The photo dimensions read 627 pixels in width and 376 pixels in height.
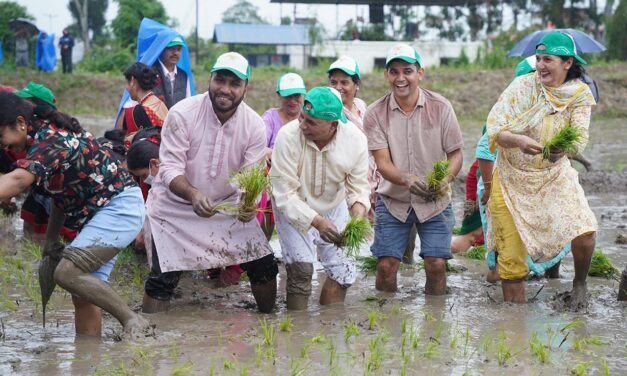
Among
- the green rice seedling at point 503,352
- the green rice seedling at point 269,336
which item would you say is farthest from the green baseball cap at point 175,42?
the green rice seedling at point 503,352

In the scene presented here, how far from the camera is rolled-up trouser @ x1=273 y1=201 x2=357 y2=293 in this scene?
6355 millimetres

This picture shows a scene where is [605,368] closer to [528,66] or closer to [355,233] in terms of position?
[355,233]

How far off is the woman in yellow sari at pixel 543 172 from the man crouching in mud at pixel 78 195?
98.8 inches

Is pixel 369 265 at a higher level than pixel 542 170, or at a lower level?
lower

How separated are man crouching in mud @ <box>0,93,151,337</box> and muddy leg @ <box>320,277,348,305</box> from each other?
58.2 inches

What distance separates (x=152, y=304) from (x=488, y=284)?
276 centimetres

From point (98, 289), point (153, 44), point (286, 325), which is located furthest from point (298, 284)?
point (153, 44)

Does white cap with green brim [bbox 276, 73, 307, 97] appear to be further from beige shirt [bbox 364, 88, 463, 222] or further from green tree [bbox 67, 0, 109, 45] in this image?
green tree [bbox 67, 0, 109, 45]

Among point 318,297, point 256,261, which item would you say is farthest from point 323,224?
point 318,297

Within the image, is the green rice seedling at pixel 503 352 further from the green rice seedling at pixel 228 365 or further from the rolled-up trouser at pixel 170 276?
the rolled-up trouser at pixel 170 276

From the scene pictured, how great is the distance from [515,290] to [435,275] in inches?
24.4

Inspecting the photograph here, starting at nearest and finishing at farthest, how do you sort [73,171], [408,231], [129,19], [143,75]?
1. [73,171]
2. [408,231]
3. [143,75]
4. [129,19]

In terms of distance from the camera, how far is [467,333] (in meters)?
5.45

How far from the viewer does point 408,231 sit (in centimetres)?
696
